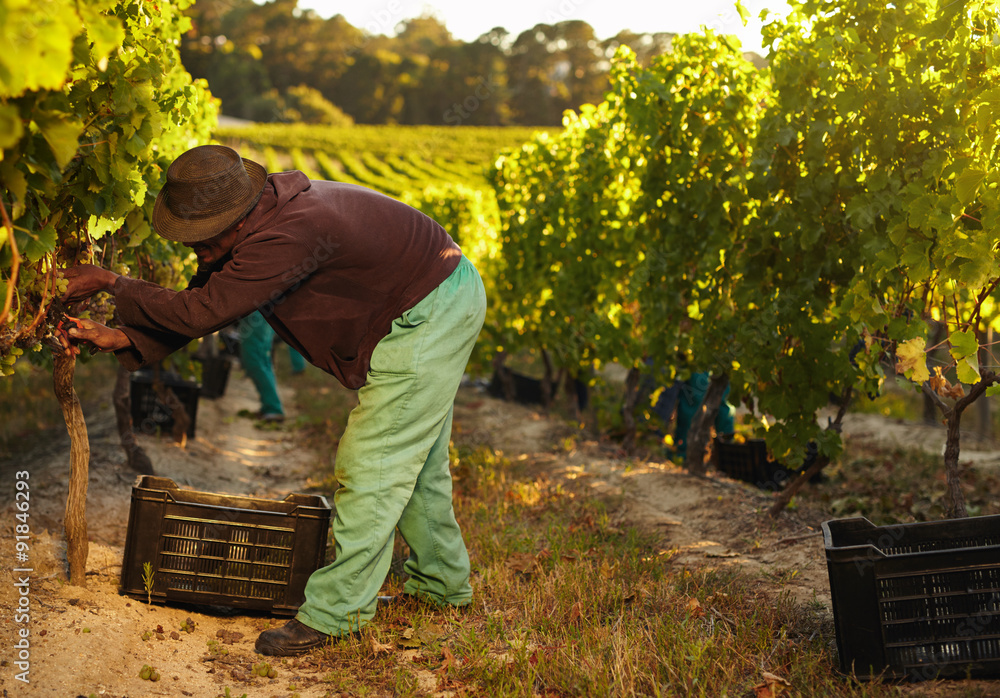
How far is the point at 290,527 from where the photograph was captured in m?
3.11

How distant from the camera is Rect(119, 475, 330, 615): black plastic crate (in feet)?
9.97

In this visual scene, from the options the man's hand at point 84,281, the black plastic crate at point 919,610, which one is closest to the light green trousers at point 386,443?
the man's hand at point 84,281

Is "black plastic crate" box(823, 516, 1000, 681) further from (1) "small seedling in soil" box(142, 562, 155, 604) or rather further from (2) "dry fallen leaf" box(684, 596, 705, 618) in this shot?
(1) "small seedling in soil" box(142, 562, 155, 604)

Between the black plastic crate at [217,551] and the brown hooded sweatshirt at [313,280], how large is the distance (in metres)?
0.70

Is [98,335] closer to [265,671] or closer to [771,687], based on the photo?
[265,671]

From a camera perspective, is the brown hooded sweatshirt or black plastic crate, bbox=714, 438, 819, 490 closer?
the brown hooded sweatshirt

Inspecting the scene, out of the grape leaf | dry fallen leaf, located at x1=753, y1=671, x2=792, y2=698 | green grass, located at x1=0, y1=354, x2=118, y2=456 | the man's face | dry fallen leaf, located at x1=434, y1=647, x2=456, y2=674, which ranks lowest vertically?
green grass, located at x1=0, y1=354, x2=118, y2=456

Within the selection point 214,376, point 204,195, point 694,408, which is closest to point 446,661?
point 204,195

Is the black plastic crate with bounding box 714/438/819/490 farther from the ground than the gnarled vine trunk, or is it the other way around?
the gnarled vine trunk

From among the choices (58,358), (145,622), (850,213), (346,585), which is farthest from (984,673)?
(58,358)

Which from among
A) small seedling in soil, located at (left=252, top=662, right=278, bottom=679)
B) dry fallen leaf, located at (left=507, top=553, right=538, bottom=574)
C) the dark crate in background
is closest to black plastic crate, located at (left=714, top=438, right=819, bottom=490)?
dry fallen leaf, located at (left=507, top=553, right=538, bottom=574)

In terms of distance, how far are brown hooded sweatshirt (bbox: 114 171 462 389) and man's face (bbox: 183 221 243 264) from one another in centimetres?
3

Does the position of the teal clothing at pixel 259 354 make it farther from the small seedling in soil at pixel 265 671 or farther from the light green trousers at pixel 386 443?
the small seedling in soil at pixel 265 671

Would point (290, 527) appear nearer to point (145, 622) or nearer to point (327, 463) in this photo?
point (145, 622)
